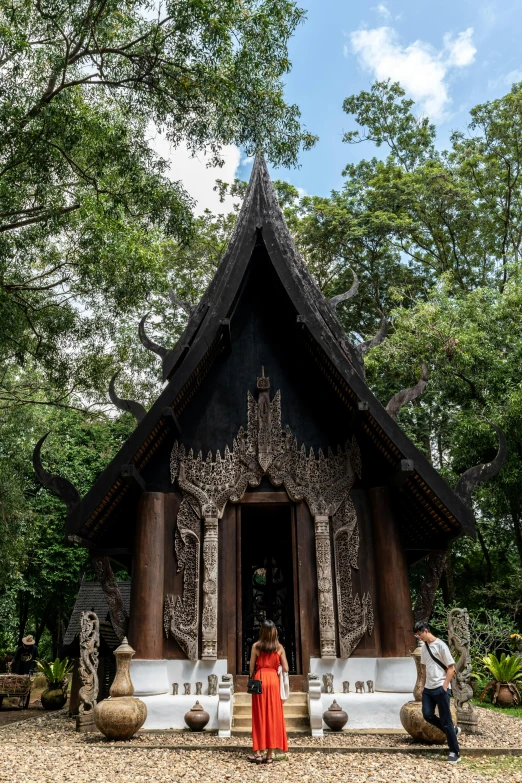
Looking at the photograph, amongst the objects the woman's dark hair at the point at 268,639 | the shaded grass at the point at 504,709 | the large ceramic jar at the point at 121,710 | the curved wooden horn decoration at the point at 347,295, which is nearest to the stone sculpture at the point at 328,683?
the woman's dark hair at the point at 268,639

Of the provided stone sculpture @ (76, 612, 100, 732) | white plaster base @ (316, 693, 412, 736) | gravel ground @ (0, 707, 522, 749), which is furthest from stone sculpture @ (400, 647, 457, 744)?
stone sculpture @ (76, 612, 100, 732)

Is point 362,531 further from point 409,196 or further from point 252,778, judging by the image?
point 409,196

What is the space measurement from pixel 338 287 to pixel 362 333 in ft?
7.28

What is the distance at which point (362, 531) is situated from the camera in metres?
7.55

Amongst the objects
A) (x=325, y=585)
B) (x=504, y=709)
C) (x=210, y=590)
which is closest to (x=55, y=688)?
(x=210, y=590)

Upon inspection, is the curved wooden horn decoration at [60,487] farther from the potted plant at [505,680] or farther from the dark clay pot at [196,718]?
the potted plant at [505,680]

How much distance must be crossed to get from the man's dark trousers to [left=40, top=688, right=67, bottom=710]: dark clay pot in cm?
890

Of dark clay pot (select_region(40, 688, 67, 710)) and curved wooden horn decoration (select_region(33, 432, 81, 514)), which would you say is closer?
curved wooden horn decoration (select_region(33, 432, 81, 514))

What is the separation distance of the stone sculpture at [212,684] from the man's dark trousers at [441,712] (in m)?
2.53

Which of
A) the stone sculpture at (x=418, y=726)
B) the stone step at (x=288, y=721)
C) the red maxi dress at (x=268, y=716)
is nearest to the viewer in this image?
the red maxi dress at (x=268, y=716)

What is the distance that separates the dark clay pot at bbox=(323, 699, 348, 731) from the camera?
249 inches

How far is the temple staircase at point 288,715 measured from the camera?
6.36 meters

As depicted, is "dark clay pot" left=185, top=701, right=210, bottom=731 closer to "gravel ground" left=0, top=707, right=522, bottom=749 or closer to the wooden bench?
"gravel ground" left=0, top=707, right=522, bottom=749

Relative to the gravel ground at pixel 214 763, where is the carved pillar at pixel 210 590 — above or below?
above
